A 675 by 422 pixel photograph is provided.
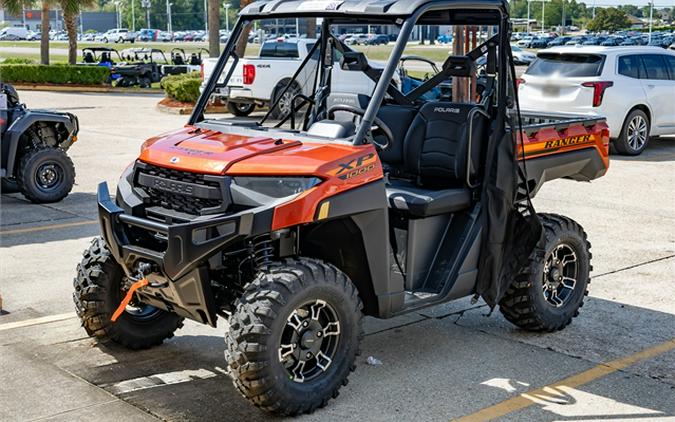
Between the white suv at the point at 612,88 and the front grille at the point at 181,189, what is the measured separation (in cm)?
1010

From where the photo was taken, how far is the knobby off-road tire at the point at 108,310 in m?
5.75

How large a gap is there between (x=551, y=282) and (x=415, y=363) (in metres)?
1.24

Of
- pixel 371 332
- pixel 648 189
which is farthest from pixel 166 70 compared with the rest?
pixel 371 332

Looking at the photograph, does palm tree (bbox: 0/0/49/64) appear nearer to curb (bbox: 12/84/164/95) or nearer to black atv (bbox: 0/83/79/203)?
curb (bbox: 12/84/164/95)

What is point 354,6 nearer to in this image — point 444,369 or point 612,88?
point 444,369

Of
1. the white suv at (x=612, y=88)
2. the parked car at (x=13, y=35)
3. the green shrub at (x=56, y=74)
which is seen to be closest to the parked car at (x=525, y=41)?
the green shrub at (x=56, y=74)

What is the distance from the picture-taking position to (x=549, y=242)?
636cm

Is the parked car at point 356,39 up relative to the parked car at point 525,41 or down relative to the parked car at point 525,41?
down

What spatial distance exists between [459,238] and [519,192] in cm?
61

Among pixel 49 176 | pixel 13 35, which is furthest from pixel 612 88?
pixel 13 35

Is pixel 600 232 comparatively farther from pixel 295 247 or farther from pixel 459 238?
pixel 295 247

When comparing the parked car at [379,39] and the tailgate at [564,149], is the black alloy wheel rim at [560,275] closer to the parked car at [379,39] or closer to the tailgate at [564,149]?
the tailgate at [564,149]

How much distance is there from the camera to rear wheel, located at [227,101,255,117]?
2033cm

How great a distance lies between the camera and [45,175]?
11.1m
